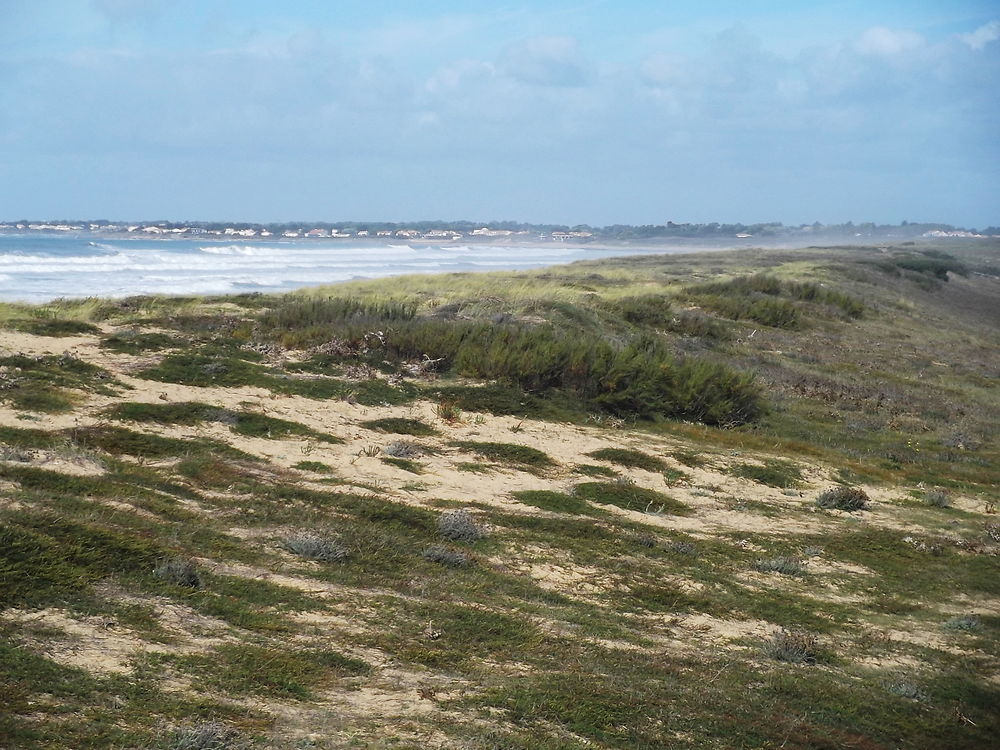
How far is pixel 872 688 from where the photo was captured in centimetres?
651

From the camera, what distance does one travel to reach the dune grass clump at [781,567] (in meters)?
9.15

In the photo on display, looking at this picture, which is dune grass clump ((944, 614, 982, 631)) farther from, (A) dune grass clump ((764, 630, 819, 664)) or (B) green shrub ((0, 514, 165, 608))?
(B) green shrub ((0, 514, 165, 608))

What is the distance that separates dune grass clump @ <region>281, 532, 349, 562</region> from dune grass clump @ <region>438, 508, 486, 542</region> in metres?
1.30

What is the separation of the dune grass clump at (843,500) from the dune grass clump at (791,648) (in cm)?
511

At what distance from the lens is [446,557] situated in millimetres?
8023

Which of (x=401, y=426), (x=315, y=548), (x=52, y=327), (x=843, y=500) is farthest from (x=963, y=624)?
(x=52, y=327)

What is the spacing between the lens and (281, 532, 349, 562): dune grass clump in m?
7.55

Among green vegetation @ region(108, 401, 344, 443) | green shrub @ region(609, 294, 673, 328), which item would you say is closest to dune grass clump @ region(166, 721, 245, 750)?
green vegetation @ region(108, 401, 344, 443)

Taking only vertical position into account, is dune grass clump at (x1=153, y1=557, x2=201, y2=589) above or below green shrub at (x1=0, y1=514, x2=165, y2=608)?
below

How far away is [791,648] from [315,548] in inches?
156

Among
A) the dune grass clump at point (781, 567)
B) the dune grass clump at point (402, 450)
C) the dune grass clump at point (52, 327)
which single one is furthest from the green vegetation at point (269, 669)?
the dune grass clump at point (52, 327)

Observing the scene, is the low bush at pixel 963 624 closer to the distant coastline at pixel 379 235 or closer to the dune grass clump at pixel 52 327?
the dune grass clump at pixel 52 327

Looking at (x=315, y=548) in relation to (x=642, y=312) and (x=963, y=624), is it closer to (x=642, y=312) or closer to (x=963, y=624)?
(x=963, y=624)

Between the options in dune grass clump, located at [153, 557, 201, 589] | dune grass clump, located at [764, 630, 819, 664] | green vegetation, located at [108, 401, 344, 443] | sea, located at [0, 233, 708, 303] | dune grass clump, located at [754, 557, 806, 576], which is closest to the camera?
Answer: dune grass clump, located at [153, 557, 201, 589]
